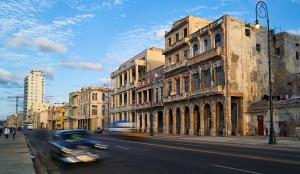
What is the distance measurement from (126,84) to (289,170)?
6814 centimetres

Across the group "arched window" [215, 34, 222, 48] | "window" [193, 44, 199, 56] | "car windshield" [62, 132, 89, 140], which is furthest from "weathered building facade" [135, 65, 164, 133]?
"car windshield" [62, 132, 89, 140]

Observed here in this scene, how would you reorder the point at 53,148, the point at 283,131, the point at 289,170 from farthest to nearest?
1. the point at 283,131
2. the point at 53,148
3. the point at 289,170

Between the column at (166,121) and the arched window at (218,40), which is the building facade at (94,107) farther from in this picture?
the arched window at (218,40)

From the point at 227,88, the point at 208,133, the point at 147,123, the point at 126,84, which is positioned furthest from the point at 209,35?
the point at 126,84

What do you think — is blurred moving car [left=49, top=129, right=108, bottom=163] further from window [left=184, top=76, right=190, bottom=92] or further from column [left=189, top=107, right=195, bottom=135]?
window [left=184, top=76, right=190, bottom=92]

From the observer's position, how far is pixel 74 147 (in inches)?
563

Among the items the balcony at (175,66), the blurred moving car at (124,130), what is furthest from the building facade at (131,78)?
the blurred moving car at (124,130)

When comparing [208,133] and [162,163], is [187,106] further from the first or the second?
[162,163]

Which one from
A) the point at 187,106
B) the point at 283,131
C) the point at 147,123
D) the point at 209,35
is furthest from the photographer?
the point at 147,123

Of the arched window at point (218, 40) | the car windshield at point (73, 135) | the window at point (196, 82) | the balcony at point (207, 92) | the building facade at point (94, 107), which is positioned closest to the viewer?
the car windshield at point (73, 135)

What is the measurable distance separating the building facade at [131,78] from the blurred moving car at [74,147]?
5660cm

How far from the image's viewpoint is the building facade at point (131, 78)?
7375 centimetres

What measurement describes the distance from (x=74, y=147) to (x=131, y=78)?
206 feet

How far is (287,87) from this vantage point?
48906mm
